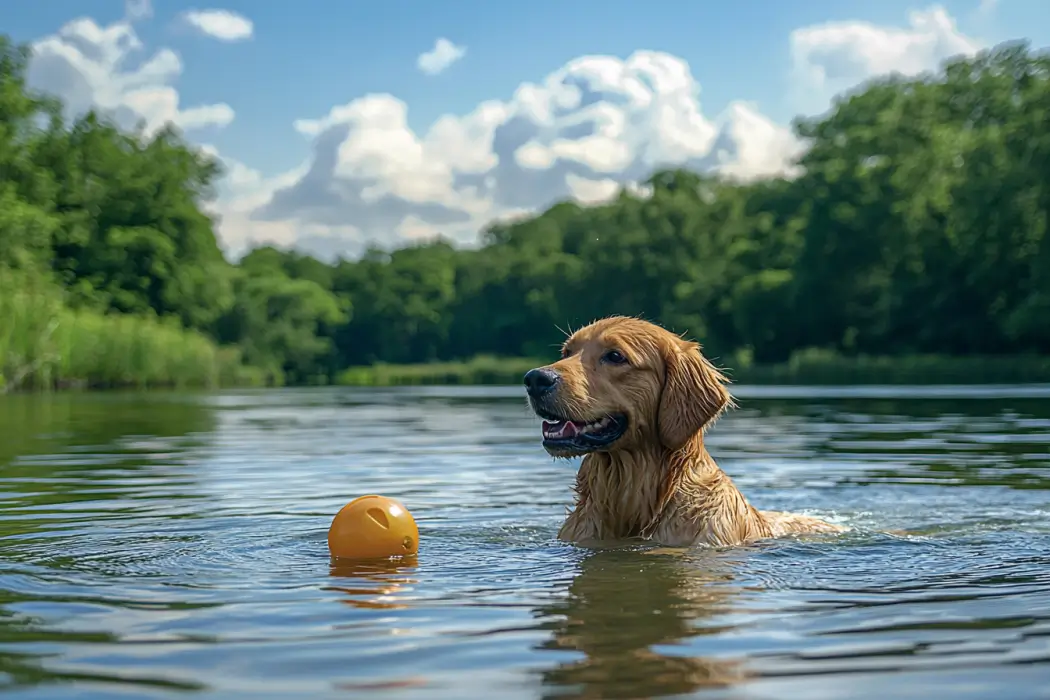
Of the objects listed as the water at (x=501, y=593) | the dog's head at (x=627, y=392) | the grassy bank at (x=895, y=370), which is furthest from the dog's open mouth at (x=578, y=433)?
the grassy bank at (x=895, y=370)

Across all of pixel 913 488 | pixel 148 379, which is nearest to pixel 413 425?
pixel 913 488

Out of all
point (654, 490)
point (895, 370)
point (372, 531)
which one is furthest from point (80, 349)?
point (654, 490)

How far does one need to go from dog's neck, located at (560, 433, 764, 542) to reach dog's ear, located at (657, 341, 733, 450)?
0.12 metres

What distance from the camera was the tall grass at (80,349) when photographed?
41000 mm

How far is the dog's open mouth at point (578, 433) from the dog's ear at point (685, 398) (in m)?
0.35

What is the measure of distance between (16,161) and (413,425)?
59.6 meters

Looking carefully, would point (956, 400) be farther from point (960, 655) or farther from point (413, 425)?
point (960, 655)

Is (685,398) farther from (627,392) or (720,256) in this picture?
(720,256)

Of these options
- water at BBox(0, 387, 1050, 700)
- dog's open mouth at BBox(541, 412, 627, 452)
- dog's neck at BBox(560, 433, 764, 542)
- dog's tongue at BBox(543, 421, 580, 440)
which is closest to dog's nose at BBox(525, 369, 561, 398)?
dog's open mouth at BBox(541, 412, 627, 452)

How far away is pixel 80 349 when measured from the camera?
4741cm

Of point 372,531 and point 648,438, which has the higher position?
point 648,438

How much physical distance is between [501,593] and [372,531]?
1.39 meters

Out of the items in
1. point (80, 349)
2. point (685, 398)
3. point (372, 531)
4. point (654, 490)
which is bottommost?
point (372, 531)

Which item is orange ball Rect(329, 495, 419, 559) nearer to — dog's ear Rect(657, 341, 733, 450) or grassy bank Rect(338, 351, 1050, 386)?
dog's ear Rect(657, 341, 733, 450)
